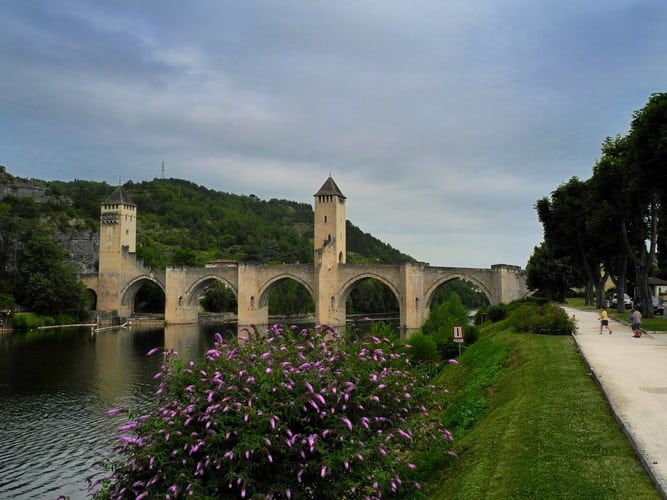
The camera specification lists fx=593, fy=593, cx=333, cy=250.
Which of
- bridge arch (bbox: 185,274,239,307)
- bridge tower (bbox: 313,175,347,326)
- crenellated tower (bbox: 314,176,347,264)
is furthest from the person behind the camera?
bridge arch (bbox: 185,274,239,307)

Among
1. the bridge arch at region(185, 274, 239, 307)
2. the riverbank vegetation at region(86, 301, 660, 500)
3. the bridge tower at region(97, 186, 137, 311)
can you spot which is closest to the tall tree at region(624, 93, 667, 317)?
the riverbank vegetation at region(86, 301, 660, 500)

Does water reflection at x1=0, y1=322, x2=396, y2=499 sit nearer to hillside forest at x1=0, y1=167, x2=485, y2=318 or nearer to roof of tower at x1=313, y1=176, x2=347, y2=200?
hillside forest at x1=0, y1=167, x2=485, y2=318

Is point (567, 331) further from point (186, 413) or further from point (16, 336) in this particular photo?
point (16, 336)

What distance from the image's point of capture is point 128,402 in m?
17.9

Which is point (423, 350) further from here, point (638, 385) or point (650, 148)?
point (650, 148)

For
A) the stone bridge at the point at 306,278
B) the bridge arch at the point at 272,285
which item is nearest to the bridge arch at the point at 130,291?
the stone bridge at the point at 306,278

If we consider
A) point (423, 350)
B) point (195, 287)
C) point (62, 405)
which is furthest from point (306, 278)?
point (423, 350)

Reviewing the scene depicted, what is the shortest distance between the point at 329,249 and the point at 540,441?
48437 millimetres

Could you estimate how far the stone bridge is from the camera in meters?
51.2

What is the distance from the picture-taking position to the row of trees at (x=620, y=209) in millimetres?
18891

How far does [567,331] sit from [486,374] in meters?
5.44

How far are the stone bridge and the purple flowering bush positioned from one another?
44.5m

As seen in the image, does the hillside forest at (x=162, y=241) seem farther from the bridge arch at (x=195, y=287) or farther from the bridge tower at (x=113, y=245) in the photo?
the bridge arch at (x=195, y=287)

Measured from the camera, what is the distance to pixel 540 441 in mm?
6656
